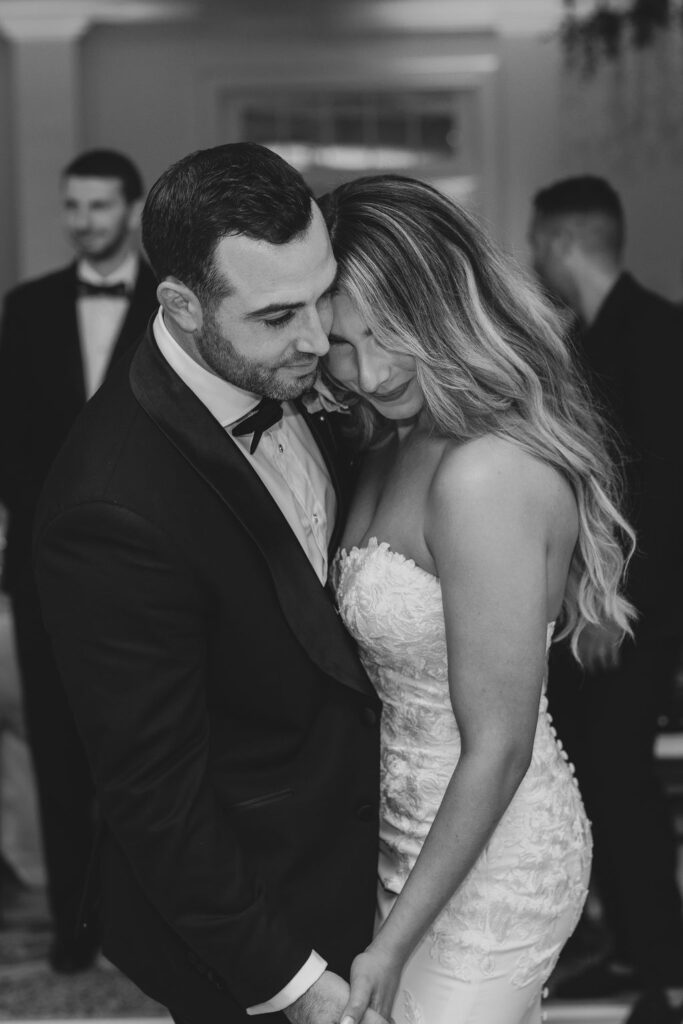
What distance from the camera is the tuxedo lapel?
163 cm

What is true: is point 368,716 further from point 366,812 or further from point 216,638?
point 216,638

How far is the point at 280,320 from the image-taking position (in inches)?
64.1

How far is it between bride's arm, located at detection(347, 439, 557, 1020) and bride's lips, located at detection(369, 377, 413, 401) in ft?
0.42

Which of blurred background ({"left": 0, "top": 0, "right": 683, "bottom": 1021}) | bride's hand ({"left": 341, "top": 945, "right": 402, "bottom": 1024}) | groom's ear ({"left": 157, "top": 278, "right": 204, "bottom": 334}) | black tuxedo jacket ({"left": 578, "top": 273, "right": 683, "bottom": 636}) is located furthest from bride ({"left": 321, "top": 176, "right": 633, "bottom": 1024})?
blurred background ({"left": 0, "top": 0, "right": 683, "bottom": 1021})

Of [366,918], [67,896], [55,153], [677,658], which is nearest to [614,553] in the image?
[366,918]

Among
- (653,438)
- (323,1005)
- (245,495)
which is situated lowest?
(323,1005)

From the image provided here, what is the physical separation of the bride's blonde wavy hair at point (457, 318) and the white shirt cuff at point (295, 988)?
2.27 ft

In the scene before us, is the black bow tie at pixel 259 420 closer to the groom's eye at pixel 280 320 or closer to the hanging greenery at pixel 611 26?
the groom's eye at pixel 280 320

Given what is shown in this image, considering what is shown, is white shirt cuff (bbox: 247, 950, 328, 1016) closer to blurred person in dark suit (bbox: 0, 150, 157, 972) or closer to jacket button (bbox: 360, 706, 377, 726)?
jacket button (bbox: 360, 706, 377, 726)

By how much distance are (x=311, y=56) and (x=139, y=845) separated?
6283 mm

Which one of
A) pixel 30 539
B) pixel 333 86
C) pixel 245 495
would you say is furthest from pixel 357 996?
pixel 333 86

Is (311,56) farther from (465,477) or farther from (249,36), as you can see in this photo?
(465,477)

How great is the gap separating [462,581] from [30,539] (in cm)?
189

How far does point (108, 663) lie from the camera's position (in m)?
1.57
